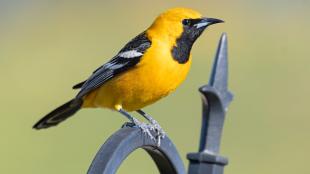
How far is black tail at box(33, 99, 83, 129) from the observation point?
15.7ft

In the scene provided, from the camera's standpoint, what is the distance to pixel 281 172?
8688mm

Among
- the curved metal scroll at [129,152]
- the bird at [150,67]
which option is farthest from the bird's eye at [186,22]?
the curved metal scroll at [129,152]

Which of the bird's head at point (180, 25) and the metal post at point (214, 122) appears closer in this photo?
the metal post at point (214, 122)

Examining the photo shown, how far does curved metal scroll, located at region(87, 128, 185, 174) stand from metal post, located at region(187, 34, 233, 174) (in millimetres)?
213

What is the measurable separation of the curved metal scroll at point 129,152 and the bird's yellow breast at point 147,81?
4.14 feet

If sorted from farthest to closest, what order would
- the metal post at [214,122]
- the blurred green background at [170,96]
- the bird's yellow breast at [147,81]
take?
1. the blurred green background at [170,96]
2. the bird's yellow breast at [147,81]
3. the metal post at [214,122]

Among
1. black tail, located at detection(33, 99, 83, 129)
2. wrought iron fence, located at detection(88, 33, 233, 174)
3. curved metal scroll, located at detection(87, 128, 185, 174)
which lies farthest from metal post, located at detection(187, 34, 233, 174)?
black tail, located at detection(33, 99, 83, 129)

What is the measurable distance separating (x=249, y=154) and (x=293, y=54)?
142 inches

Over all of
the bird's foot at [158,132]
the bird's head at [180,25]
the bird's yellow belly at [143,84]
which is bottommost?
the bird's foot at [158,132]

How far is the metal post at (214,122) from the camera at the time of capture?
9.69 feet

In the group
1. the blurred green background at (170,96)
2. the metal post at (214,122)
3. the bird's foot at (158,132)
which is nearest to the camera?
the metal post at (214,122)

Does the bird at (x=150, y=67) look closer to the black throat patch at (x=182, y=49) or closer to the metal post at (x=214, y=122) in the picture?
the black throat patch at (x=182, y=49)

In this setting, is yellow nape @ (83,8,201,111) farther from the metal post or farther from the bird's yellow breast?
the metal post

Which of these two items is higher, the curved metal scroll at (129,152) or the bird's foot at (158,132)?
the bird's foot at (158,132)
